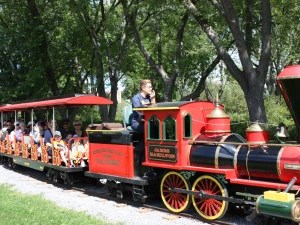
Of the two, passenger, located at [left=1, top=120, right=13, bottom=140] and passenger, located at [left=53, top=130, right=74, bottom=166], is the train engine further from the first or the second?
passenger, located at [left=1, top=120, right=13, bottom=140]

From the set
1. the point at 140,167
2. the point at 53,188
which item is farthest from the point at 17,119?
the point at 140,167

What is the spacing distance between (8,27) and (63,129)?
1626cm

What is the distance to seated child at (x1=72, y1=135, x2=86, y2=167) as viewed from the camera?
39.5 feet

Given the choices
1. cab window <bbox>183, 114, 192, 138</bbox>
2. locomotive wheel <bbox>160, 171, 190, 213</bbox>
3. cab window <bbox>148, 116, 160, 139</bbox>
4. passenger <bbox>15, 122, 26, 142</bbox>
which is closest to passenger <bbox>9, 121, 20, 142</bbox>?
passenger <bbox>15, 122, 26, 142</bbox>

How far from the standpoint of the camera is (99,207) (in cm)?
958

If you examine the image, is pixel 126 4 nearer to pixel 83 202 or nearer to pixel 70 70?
pixel 70 70

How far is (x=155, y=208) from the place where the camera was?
9.31m

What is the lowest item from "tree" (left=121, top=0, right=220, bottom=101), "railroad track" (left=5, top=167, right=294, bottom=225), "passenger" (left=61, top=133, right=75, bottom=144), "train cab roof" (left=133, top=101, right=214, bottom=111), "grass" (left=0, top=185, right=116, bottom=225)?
"railroad track" (left=5, top=167, right=294, bottom=225)

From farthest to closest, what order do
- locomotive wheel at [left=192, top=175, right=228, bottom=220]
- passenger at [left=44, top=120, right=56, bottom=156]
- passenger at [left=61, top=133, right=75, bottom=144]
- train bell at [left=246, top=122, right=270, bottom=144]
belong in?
passenger at [left=44, top=120, right=56, bottom=156], passenger at [left=61, top=133, right=75, bottom=144], locomotive wheel at [left=192, top=175, right=228, bottom=220], train bell at [left=246, top=122, right=270, bottom=144]

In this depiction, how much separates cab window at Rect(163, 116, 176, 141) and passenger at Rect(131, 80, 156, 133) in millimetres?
915

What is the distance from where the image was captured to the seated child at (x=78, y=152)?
475 inches

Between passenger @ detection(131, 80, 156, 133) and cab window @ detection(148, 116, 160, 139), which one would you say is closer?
cab window @ detection(148, 116, 160, 139)

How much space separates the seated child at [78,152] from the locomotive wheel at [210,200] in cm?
450

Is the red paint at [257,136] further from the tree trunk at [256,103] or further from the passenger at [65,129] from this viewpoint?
the passenger at [65,129]
